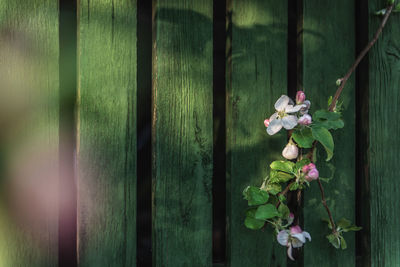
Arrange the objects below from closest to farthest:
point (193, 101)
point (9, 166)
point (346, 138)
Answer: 1. point (9, 166)
2. point (193, 101)
3. point (346, 138)

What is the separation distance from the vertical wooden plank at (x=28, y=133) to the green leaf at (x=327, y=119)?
97 centimetres

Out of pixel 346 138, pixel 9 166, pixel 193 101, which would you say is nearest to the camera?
pixel 9 166

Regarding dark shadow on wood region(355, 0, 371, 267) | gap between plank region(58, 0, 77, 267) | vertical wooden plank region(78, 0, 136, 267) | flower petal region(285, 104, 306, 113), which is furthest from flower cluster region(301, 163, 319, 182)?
gap between plank region(58, 0, 77, 267)

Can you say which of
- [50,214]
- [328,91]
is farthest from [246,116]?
Result: [50,214]

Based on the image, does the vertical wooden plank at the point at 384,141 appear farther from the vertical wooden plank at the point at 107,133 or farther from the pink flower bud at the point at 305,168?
the vertical wooden plank at the point at 107,133

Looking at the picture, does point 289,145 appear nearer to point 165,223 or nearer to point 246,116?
point 246,116

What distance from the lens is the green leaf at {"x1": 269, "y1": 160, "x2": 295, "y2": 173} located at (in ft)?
4.71

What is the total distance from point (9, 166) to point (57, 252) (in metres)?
0.35

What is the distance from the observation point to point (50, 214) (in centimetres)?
136

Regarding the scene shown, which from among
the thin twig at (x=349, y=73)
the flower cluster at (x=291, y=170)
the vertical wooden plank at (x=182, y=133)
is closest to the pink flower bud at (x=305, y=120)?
the flower cluster at (x=291, y=170)

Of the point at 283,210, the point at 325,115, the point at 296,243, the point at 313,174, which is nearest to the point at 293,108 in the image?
the point at 325,115

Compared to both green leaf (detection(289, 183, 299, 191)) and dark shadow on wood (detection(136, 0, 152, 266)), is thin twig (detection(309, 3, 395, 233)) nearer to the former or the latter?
green leaf (detection(289, 183, 299, 191))

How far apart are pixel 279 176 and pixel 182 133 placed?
41cm

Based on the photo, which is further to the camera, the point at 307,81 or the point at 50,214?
the point at 307,81
